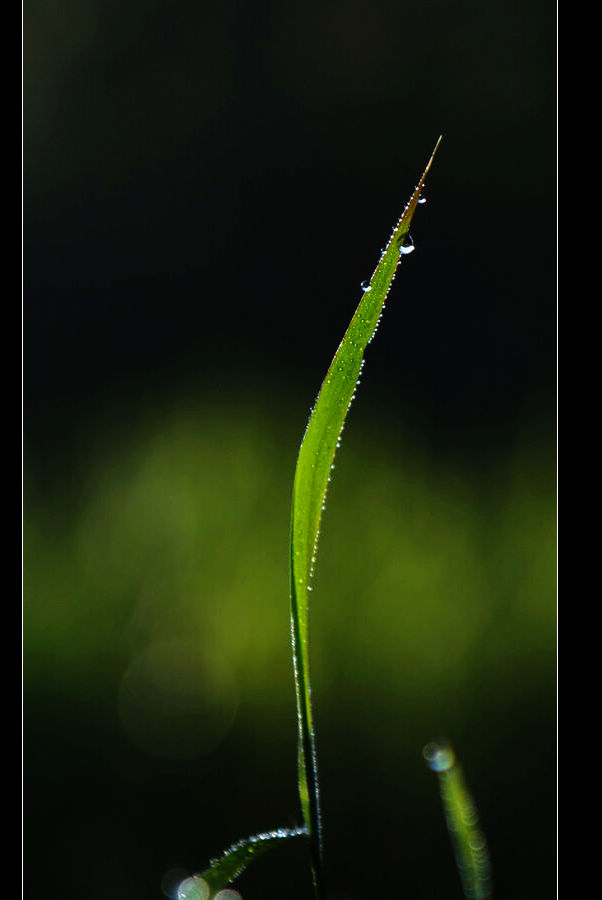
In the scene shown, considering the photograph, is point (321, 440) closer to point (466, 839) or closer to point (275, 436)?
point (466, 839)

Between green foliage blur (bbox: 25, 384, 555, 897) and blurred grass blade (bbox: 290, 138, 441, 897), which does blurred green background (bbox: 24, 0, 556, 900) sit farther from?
blurred grass blade (bbox: 290, 138, 441, 897)

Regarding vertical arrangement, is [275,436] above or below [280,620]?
above

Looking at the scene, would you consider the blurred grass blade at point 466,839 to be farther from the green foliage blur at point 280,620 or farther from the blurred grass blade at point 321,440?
the green foliage blur at point 280,620

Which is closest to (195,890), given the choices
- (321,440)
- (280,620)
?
(321,440)

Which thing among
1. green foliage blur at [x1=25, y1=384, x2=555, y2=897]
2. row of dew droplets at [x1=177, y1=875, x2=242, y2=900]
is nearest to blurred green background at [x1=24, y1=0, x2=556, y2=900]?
green foliage blur at [x1=25, y1=384, x2=555, y2=897]
